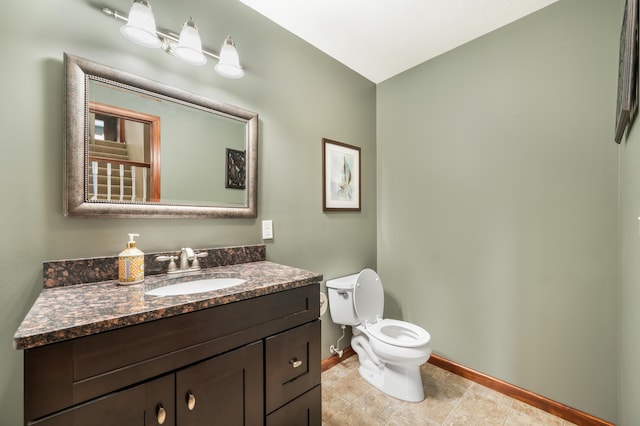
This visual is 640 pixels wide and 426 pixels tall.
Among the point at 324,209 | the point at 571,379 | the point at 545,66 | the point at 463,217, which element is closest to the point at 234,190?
the point at 324,209

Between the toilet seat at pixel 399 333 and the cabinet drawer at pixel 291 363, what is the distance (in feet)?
2.24

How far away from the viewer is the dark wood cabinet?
68 cm

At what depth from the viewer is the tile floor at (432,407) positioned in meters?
1.56

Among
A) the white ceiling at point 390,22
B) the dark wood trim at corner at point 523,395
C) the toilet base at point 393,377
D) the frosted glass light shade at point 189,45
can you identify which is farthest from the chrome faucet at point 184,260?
Answer: the dark wood trim at corner at point 523,395

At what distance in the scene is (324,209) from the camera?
6.83 ft

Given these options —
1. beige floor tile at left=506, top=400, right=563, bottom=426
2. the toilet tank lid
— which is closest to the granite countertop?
the toilet tank lid

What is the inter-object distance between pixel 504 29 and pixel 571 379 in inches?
88.1

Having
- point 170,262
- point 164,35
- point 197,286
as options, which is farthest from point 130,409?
point 164,35

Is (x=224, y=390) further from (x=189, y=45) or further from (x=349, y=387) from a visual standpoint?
(x=189, y=45)

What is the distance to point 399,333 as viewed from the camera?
1970 millimetres

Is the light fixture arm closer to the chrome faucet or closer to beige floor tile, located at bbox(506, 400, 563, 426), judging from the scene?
the chrome faucet

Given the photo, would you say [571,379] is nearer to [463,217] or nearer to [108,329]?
[463,217]

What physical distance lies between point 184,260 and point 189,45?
105 centimetres

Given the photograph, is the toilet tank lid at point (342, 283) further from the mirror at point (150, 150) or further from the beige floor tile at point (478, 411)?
the beige floor tile at point (478, 411)
